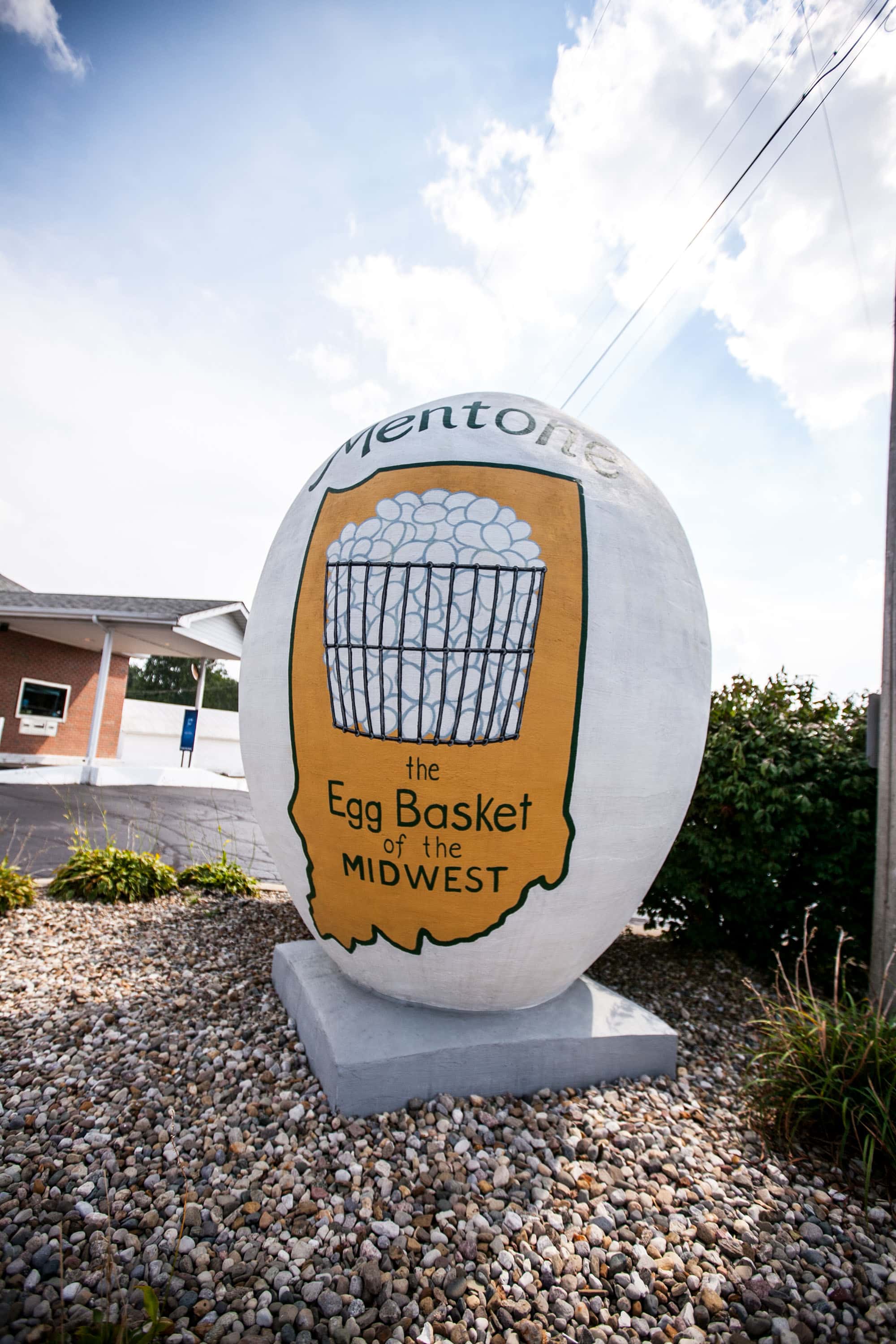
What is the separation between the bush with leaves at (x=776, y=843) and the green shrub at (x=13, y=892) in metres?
5.15

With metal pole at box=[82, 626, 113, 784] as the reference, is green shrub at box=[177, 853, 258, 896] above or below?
below

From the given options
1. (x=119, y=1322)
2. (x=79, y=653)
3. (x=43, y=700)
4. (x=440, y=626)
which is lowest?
(x=119, y=1322)

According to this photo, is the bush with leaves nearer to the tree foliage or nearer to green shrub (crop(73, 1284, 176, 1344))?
green shrub (crop(73, 1284, 176, 1344))

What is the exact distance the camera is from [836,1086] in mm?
2908

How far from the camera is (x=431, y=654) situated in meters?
2.85

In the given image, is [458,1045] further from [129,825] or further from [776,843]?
[129,825]

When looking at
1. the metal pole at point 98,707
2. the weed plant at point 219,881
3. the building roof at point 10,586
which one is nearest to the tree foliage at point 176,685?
the building roof at point 10,586

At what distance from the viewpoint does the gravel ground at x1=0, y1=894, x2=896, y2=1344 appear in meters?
1.96

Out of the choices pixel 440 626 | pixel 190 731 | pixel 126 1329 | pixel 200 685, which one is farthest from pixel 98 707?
pixel 126 1329

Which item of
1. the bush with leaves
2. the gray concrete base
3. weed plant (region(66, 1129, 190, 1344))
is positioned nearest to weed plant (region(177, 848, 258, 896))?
the gray concrete base

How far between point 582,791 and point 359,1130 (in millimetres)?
1681

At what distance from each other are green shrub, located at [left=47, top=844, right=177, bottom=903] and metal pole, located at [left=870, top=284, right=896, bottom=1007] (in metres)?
5.70

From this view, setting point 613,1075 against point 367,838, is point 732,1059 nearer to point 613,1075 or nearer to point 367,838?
point 613,1075

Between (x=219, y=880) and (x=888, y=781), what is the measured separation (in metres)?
5.74
